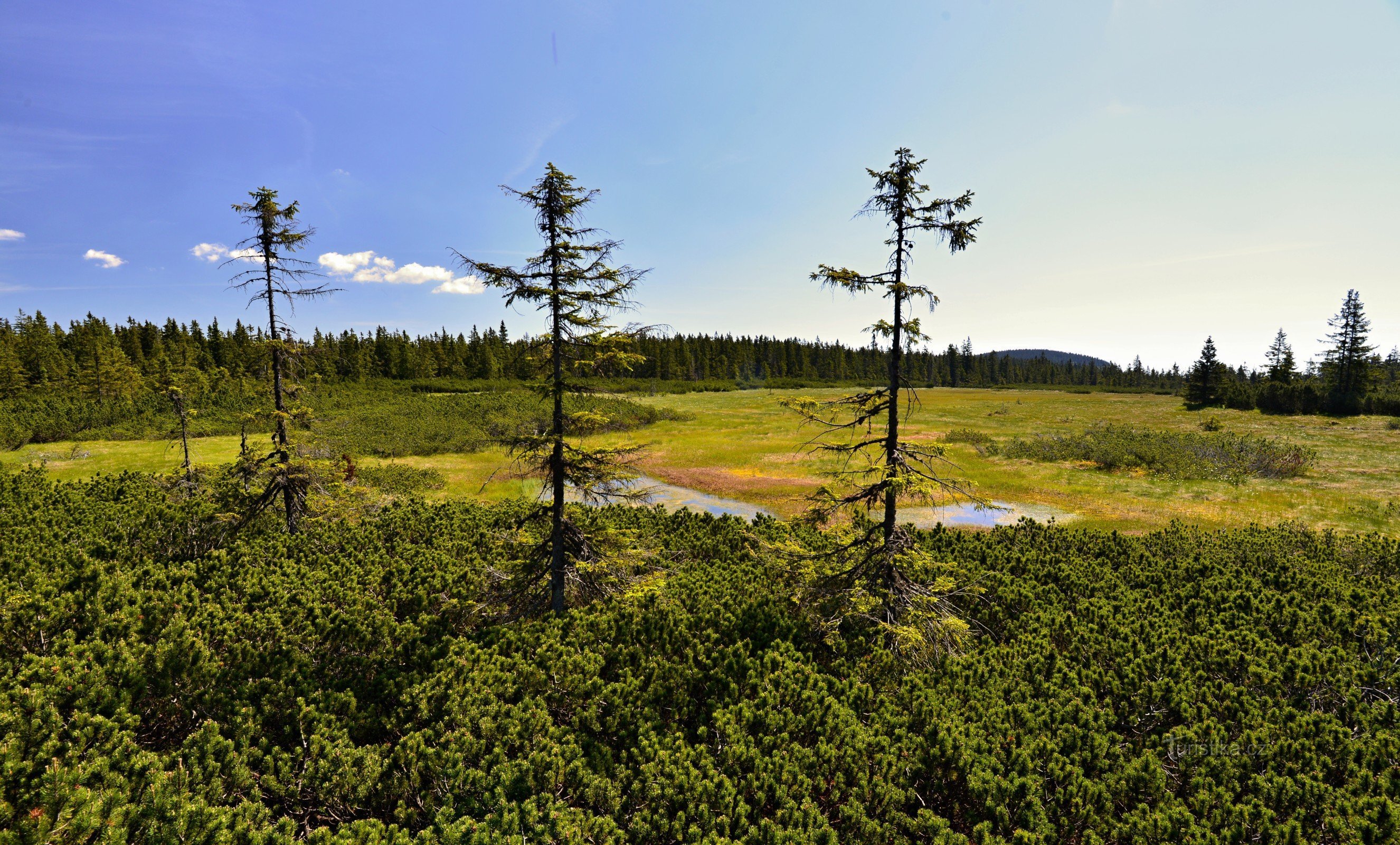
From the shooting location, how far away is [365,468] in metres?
35.2

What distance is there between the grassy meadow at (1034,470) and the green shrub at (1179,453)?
3.83 feet

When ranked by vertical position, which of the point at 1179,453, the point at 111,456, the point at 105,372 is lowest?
the point at 1179,453

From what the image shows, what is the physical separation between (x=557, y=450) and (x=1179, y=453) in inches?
1788

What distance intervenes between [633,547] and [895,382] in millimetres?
6840

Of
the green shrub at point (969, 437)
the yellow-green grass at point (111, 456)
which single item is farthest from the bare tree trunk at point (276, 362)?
the green shrub at point (969, 437)

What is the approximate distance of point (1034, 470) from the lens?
3809cm

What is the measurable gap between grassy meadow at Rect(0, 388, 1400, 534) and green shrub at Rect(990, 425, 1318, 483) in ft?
3.83

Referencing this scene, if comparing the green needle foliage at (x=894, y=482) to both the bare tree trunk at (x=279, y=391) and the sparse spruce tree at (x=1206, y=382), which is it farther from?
the sparse spruce tree at (x=1206, y=382)

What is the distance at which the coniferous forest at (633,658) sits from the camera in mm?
6297

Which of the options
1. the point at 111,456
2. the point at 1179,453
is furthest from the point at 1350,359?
the point at 111,456

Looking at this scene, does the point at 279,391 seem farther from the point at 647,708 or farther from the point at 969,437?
the point at 969,437

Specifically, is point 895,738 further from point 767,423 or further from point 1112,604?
point 767,423

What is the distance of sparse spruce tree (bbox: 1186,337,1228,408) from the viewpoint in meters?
73.8

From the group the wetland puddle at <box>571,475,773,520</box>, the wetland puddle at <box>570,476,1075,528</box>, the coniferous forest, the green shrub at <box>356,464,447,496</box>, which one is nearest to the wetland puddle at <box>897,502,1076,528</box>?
the wetland puddle at <box>570,476,1075,528</box>
